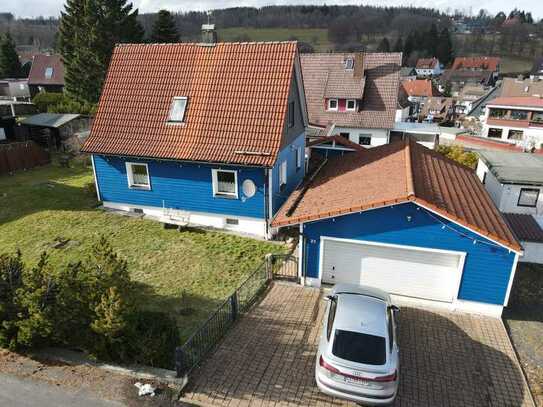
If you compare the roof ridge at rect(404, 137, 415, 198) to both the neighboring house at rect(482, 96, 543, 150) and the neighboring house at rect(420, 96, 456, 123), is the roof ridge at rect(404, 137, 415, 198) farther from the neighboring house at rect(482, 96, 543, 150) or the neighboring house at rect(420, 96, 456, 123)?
the neighboring house at rect(420, 96, 456, 123)

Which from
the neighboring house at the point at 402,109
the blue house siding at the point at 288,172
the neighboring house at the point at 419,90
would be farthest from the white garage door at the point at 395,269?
the neighboring house at the point at 419,90

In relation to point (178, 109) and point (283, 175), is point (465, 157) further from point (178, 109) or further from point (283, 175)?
point (178, 109)

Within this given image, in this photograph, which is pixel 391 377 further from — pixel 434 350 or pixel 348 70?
pixel 348 70

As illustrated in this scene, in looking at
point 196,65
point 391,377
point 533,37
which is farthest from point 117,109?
point 533,37

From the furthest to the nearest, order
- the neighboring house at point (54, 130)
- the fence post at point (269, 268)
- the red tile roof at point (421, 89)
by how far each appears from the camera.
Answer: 1. the red tile roof at point (421, 89)
2. the neighboring house at point (54, 130)
3. the fence post at point (269, 268)

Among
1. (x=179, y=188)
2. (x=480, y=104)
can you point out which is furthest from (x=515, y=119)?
(x=179, y=188)

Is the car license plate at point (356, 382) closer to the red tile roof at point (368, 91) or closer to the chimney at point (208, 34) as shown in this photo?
the chimney at point (208, 34)
